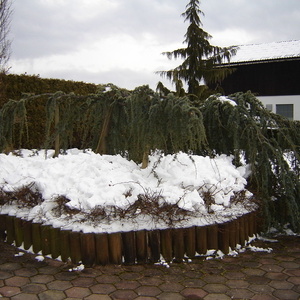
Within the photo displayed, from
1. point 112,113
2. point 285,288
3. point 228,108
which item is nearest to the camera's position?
point 285,288

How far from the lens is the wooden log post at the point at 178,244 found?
346 centimetres

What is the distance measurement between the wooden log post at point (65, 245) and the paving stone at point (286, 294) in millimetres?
1928

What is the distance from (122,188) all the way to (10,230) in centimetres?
143

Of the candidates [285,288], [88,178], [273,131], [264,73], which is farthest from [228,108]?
[264,73]

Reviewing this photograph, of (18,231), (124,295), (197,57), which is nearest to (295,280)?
(124,295)

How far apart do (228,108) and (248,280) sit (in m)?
2.59

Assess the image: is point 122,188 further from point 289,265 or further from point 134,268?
point 289,265

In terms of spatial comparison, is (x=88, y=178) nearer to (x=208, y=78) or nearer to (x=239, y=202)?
(x=239, y=202)

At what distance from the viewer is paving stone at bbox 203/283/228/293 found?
9.40 ft

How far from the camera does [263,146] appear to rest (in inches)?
176

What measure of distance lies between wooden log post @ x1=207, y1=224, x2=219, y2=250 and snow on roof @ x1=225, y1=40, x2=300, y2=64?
15515 mm

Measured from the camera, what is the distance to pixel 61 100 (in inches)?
216

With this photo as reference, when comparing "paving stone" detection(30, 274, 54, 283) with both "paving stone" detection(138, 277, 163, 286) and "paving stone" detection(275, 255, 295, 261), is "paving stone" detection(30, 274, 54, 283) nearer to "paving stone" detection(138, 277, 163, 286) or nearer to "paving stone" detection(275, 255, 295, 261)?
"paving stone" detection(138, 277, 163, 286)

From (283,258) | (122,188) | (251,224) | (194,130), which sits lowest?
(283,258)
